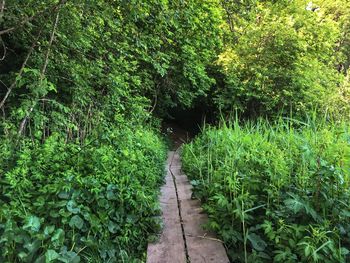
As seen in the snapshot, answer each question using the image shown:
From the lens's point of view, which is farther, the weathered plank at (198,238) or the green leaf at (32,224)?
the weathered plank at (198,238)

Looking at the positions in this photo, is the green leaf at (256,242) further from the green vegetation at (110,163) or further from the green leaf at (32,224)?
the green leaf at (32,224)

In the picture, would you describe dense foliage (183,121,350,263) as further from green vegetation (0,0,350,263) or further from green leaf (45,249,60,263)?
green leaf (45,249,60,263)

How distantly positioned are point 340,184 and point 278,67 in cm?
910

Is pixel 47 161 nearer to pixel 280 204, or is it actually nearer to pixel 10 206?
pixel 10 206

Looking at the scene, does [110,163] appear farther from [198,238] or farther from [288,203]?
[288,203]

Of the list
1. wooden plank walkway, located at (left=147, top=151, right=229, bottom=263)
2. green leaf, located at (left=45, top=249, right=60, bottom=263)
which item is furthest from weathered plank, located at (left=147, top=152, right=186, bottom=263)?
green leaf, located at (left=45, top=249, right=60, bottom=263)

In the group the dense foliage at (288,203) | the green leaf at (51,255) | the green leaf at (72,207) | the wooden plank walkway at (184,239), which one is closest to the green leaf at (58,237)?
the green leaf at (51,255)

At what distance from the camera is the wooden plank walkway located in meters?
2.52

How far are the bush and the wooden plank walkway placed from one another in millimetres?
152

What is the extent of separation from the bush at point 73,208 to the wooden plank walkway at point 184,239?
15 centimetres

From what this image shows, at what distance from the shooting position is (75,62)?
5121mm

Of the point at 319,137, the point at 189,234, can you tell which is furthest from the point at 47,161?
the point at 319,137

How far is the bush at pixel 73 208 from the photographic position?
2.08m

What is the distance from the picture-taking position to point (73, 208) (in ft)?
8.02
